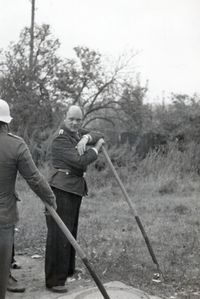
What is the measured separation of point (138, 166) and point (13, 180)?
10016 mm

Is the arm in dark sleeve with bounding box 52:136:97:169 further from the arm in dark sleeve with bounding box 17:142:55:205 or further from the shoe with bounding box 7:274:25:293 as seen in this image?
the shoe with bounding box 7:274:25:293

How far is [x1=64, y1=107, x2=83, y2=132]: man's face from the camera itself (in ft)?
18.5

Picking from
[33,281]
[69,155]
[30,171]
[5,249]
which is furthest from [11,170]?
[33,281]

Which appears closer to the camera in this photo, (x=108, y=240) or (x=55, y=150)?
(x=55, y=150)

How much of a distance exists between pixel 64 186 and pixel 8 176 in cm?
134

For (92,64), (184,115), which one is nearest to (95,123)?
(92,64)

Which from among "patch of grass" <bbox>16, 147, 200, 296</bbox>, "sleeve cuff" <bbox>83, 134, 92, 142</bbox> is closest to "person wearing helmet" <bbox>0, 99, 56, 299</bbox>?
"sleeve cuff" <bbox>83, 134, 92, 142</bbox>

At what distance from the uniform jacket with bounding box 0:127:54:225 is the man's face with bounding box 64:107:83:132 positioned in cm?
132

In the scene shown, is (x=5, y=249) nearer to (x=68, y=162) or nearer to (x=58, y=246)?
(x=58, y=246)

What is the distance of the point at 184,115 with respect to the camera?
17766mm

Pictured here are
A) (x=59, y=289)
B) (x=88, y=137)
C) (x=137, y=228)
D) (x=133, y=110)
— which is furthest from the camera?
(x=133, y=110)

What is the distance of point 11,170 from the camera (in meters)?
4.39

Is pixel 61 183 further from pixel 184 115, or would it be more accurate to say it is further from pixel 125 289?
pixel 184 115

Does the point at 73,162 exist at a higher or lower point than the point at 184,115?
lower
